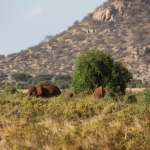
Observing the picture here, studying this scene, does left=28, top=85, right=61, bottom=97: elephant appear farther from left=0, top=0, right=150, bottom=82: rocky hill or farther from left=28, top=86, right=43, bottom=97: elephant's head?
left=0, top=0, right=150, bottom=82: rocky hill

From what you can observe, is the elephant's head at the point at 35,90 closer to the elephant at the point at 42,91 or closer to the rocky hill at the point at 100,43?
the elephant at the point at 42,91

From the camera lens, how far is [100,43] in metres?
125

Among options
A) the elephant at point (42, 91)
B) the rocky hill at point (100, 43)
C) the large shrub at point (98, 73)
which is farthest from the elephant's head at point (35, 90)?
the rocky hill at point (100, 43)

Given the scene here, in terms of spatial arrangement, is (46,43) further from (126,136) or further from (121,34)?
(126,136)

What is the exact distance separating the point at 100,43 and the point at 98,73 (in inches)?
3581

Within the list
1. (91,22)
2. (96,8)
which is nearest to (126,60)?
(91,22)

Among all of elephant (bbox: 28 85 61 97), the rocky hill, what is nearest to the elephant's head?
elephant (bbox: 28 85 61 97)

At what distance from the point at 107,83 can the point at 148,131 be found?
25268mm

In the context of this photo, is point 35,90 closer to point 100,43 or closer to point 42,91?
point 42,91

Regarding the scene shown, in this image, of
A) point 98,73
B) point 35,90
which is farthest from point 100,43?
point 35,90

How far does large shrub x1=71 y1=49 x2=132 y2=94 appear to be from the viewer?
35.1 metres

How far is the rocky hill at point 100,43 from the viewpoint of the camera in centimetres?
11425

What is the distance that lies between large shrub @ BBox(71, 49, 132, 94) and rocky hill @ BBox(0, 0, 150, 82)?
65.4 m

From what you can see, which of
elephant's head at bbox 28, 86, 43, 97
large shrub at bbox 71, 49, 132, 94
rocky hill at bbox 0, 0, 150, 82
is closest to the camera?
elephant's head at bbox 28, 86, 43, 97
